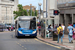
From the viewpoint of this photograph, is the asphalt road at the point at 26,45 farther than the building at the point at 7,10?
No

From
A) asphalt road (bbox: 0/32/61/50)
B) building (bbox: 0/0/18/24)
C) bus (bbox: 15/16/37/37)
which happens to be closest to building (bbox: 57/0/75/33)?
bus (bbox: 15/16/37/37)

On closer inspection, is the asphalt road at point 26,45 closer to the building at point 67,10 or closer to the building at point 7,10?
the building at point 67,10

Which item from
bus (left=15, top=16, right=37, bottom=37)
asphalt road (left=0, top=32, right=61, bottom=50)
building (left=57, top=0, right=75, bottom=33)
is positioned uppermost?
building (left=57, top=0, right=75, bottom=33)

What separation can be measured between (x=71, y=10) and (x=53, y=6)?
11.0 meters

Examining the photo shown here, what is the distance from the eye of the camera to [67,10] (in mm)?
30547

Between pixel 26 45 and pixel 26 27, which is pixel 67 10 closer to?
pixel 26 27

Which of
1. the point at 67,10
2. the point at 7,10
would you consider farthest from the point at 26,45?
the point at 7,10

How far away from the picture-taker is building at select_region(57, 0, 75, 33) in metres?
29.1

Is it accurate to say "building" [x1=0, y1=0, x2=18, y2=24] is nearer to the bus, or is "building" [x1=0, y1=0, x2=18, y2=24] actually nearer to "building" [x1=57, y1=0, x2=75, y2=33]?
"building" [x1=57, y1=0, x2=75, y2=33]

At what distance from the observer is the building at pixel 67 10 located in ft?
95.3

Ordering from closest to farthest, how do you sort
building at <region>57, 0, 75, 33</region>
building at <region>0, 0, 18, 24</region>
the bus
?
the bus < building at <region>57, 0, 75, 33</region> < building at <region>0, 0, 18, 24</region>

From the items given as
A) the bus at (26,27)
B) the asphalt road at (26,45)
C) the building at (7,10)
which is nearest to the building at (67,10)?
the bus at (26,27)

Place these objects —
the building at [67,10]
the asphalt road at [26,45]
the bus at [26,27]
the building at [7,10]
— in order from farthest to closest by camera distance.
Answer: the building at [7,10] → the building at [67,10] → the bus at [26,27] → the asphalt road at [26,45]

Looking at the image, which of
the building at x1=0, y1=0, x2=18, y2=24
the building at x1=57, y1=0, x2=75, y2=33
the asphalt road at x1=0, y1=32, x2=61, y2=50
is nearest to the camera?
the asphalt road at x1=0, y1=32, x2=61, y2=50
